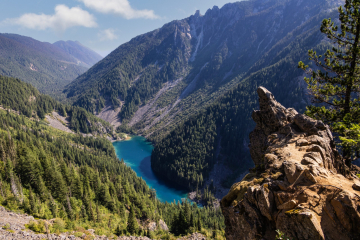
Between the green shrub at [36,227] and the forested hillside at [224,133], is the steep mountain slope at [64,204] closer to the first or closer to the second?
the green shrub at [36,227]

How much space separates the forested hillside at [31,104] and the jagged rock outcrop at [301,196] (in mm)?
188461

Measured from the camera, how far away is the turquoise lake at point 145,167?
111688 mm

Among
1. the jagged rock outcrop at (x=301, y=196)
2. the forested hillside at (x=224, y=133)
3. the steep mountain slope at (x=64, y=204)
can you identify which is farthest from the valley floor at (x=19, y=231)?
the forested hillside at (x=224, y=133)

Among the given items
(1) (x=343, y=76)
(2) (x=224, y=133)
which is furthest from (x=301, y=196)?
(2) (x=224, y=133)

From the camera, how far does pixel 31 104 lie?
163875mm

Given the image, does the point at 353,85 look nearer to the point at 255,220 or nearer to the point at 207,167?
the point at 255,220

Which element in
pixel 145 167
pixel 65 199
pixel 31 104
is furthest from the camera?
pixel 31 104

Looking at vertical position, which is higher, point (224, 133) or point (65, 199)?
point (224, 133)

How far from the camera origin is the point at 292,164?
10.8 metres

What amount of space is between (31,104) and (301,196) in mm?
207728

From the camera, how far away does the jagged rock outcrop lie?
8016 millimetres

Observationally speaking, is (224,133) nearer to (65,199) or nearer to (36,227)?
(65,199)

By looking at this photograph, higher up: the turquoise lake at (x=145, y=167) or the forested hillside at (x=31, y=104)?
the forested hillside at (x=31, y=104)

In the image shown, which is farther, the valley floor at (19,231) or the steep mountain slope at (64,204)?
the steep mountain slope at (64,204)
